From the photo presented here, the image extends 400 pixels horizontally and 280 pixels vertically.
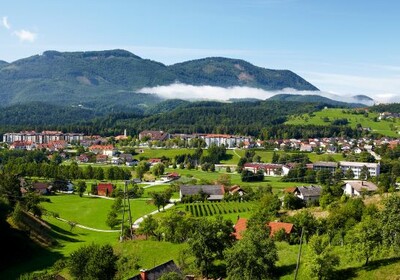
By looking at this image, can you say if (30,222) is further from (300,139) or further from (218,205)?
(300,139)

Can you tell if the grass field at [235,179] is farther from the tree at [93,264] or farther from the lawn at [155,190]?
the tree at [93,264]

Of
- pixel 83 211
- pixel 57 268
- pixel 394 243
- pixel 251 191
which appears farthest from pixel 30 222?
pixel 251 191

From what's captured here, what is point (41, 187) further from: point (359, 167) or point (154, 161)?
point (359, 167)

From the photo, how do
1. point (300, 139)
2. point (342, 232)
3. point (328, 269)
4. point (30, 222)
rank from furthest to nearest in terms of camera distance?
point (300, 139) < point (30, 222) < point (342, 232) < point (328, 269)

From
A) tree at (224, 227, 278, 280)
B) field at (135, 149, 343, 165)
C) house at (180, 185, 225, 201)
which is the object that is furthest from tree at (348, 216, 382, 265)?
field at (135, 149, 343, 165)

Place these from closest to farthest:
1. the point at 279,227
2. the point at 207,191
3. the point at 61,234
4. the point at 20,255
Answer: the point at 20,255 → the point at 279,227 → the point at 61,234 → the point at 207,191

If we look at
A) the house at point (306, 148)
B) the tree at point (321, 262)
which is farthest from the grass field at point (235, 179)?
the tree at point (321, 262)

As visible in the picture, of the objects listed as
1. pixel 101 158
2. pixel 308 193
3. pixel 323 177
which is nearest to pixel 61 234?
pixel 308 193

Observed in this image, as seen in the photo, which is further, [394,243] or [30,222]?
[30,222]
